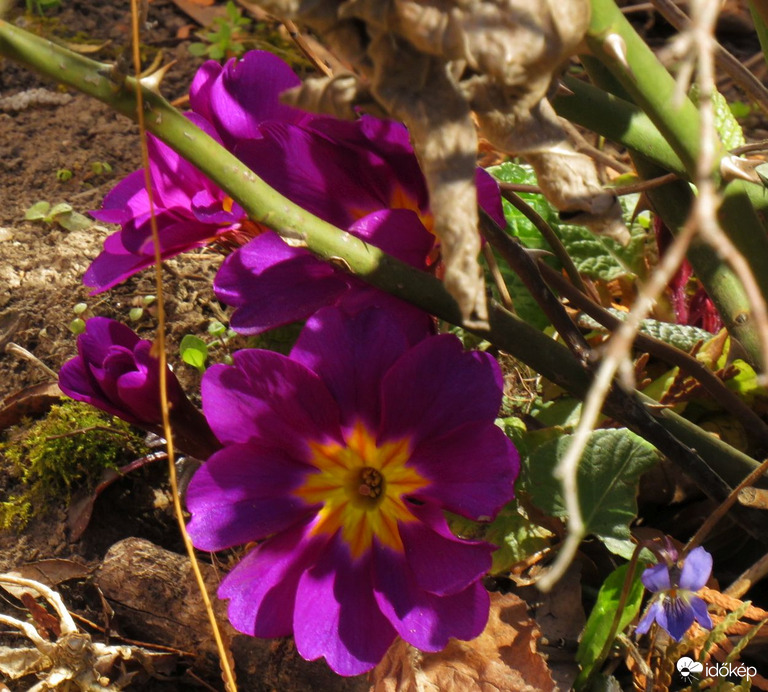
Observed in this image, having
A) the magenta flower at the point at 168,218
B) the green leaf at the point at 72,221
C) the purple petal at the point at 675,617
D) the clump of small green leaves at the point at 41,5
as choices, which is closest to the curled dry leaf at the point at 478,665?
the purple petal at the point at 675,617

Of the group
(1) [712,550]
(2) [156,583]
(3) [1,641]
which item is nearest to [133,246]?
(2) [156,583]

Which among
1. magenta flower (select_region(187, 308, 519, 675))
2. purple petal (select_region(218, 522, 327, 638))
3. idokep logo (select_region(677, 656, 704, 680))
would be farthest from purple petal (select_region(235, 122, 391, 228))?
idokep logo (select_region(677, 656, 704, 680))

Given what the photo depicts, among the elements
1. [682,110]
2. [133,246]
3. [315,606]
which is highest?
[682,110]

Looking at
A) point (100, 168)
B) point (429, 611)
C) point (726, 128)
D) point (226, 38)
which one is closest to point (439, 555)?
point (429, 611)

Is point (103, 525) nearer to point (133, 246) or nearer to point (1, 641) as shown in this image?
point (1, 641)

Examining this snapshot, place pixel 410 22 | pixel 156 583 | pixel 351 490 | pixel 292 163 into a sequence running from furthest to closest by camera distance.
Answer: pixel 156 583 < pixel 351 490 < pixel 292 163 < pixel 410 22

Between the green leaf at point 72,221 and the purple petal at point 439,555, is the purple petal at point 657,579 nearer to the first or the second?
the purple petal at point 439,555

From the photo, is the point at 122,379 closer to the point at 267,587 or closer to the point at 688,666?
the point at 267,587

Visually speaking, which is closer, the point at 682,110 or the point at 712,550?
the point at 682,110
